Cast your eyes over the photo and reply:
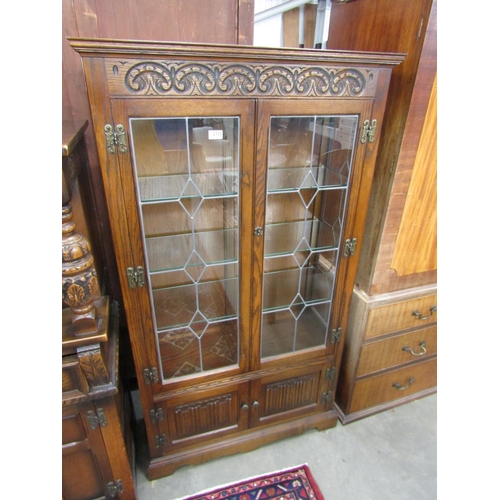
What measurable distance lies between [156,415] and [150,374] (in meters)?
0.20

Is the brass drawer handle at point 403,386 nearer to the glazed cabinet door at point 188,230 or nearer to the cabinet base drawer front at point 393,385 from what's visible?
the cabinet base drawer front at point 393,385

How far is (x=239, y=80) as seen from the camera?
917 mm

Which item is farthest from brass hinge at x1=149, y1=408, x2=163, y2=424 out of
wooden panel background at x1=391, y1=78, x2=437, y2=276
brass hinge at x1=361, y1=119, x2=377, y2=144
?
brass hinge at x1=361, y1=119, x2=377, y2=144

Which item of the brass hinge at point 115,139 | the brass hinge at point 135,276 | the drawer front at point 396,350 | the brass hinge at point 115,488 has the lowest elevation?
the brass hinge at point 115,488

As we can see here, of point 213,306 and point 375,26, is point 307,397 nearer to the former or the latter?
point 213,306

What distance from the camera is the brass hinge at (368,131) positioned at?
108cm

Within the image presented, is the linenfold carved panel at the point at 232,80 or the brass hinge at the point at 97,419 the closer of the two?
the linenfold carved panel at the point at 232,80

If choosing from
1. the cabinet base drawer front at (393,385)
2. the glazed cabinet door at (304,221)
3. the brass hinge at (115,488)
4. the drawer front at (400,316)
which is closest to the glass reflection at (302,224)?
the glazed cabinet door at (304,221)

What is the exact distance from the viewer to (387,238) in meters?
1.31

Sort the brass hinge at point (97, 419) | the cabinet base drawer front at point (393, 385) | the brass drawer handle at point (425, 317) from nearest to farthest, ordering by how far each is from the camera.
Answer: the brass hinge at point (97, 419), the brass drawer handle at point (425, 317), the cabinet base drawer front at point (393, 385)

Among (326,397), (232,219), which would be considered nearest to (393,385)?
(326,397)

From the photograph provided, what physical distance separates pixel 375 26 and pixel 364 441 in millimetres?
1721

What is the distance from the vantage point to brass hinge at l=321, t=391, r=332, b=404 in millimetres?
1548

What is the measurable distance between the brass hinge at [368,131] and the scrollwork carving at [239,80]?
98 mm
